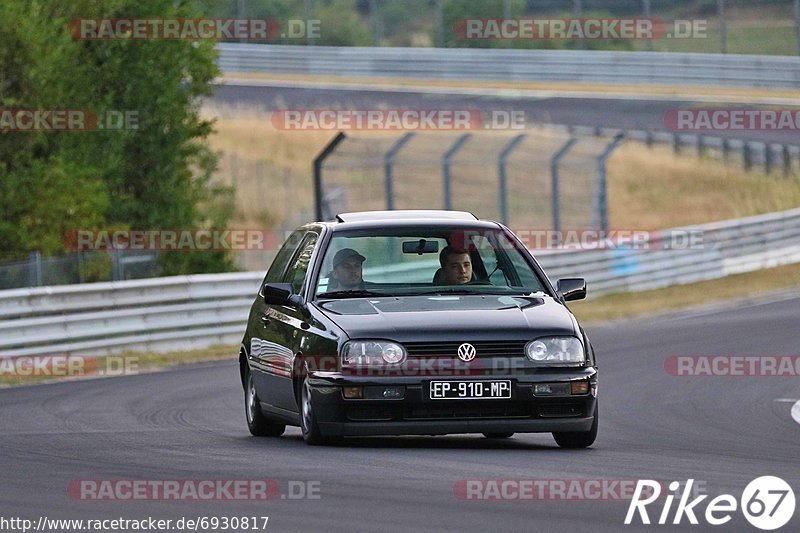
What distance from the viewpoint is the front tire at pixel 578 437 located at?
32.9 feet

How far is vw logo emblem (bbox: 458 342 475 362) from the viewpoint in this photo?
9656 mm

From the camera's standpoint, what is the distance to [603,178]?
28.5m

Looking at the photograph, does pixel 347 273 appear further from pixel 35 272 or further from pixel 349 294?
pixel 35 272

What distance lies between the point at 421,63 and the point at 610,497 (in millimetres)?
42796

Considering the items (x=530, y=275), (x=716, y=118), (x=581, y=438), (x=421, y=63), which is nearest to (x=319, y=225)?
(x=530, y=275)

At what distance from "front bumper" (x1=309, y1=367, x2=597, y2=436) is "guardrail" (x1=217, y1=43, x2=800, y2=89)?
114 feet

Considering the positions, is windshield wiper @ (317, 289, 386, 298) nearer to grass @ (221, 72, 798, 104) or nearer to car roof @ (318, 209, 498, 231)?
car roof @ (318, 209, 498, 231)

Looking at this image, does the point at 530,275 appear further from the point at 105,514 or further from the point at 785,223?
the point at 785,223

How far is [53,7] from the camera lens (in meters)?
26.1

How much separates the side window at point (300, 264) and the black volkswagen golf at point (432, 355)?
19cm

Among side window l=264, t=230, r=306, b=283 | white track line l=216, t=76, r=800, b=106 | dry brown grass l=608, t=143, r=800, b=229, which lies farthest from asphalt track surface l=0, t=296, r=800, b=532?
white track line l=216, t=76, r=800, b=106
